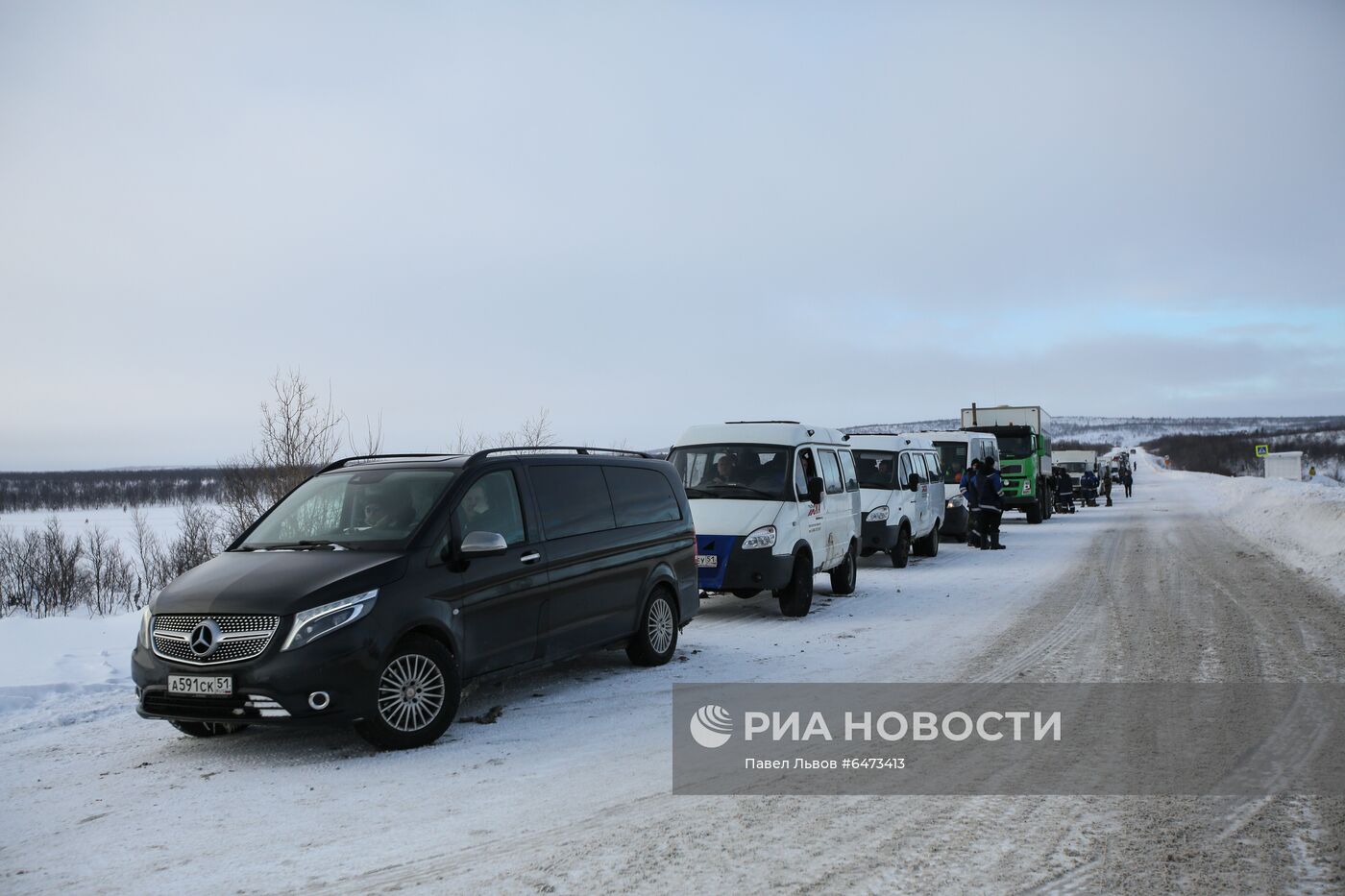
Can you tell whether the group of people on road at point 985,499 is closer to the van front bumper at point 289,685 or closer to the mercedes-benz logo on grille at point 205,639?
the van front bumper at point 289,685

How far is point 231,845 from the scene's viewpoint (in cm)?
452

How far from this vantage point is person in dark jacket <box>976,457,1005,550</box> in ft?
65.2

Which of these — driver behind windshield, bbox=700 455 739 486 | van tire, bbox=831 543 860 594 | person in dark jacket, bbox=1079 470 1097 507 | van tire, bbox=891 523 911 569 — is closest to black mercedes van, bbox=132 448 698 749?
driver behind windshield, bbox=700 455 739 486

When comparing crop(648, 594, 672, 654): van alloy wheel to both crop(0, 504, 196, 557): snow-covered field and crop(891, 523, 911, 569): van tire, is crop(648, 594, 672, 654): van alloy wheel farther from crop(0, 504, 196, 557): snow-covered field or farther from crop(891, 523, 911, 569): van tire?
crop(0, 504, 196, 557): snow-covered field

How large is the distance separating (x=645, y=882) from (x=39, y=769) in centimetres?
418

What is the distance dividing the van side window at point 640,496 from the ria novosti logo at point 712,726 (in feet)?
6.56

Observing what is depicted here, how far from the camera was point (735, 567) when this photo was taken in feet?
35.8

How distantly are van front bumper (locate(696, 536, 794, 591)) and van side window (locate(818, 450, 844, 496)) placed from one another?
81.1 inches

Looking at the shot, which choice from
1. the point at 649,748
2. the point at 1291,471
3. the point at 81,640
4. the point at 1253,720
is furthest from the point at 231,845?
the point at 1291,471

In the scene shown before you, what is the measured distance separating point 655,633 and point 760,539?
2.69 meters

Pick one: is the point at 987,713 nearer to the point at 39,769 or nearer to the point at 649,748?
the point at 649,748

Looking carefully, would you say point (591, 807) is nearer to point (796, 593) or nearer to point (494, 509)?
point (494, 509)

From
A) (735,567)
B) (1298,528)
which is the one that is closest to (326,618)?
(735,567)

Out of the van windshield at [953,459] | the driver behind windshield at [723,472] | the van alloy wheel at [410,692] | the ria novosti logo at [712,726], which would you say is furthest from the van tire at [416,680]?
the van windshield at [953,459]
